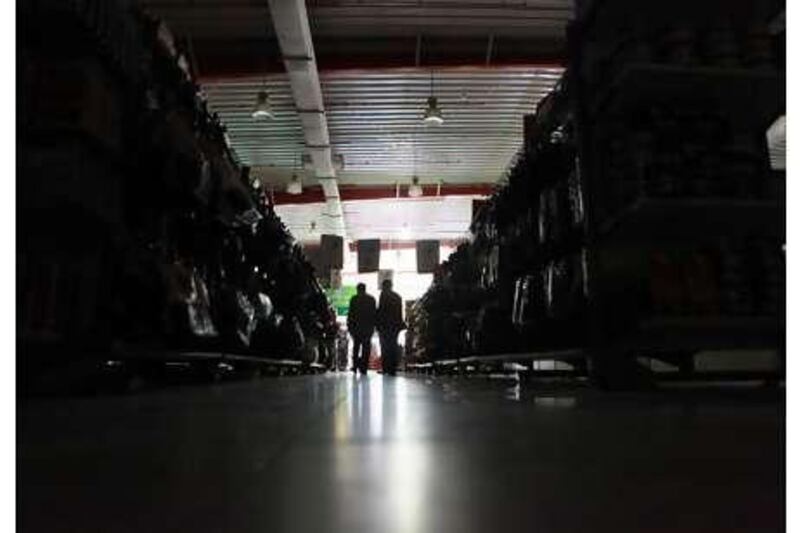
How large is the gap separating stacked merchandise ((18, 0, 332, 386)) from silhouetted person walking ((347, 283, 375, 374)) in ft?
18.3

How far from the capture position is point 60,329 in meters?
2.77

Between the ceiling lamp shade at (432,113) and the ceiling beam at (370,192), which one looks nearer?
the ceiling lamp shade at (432,113)

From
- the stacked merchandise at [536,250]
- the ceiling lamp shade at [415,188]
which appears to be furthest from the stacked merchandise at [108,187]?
the ceiling lamp shade at [415,188]

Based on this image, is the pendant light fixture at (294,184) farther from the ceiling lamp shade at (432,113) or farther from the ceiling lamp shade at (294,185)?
the ceiling lamp shade at (432,113)

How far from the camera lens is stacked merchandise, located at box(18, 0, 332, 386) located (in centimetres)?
265

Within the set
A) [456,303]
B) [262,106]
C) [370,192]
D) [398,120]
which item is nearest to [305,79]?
[262,106]

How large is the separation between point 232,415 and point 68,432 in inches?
16.6

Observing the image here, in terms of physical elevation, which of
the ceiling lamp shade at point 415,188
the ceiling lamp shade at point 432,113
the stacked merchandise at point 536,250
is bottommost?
the stacked merchandise at point 536,250

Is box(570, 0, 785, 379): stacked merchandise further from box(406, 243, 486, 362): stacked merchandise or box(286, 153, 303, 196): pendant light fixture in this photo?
box(286, 153, 303, 196): pendant light fixture

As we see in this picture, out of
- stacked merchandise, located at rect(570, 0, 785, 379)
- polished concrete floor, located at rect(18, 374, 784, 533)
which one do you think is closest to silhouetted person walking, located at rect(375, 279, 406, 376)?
stacked merchandise, located at rect(570, 0, 785, 379)

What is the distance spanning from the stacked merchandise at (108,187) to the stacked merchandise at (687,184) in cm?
166

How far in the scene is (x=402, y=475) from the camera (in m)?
0.76

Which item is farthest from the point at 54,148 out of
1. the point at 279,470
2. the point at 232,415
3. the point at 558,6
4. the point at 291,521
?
the point at 558,6

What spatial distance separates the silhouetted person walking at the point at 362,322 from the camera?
9.67 metres
